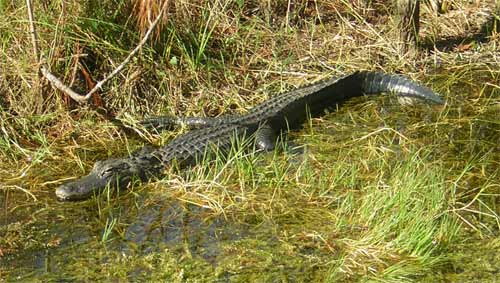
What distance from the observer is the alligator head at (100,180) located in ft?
16.1

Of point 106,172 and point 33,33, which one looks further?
point 33,33

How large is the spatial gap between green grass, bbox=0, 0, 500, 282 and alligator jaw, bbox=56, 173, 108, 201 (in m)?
0.07

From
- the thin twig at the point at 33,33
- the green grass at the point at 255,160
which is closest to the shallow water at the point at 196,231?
the green grass at the point at 255,160

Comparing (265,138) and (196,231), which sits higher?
(196,231)

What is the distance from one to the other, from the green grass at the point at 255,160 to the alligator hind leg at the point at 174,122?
0.32ft

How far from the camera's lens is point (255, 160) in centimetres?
513

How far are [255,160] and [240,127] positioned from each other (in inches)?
24.1

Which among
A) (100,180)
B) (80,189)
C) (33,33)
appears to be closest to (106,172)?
(100,180)

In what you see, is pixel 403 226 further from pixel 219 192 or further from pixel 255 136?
pixel 255 136

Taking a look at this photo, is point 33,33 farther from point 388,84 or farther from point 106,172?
point 388,84

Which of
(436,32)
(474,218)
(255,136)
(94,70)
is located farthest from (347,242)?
(436,32)

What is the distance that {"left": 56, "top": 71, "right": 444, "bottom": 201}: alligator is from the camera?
5.04 meters

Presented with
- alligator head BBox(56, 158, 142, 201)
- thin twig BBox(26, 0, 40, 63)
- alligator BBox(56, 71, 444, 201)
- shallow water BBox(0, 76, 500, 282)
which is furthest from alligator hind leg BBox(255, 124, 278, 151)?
thin twig BBox(26, 0, 40, 63)

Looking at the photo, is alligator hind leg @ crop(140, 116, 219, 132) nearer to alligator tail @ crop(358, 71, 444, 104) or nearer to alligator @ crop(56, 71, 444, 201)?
alligator @ crop(56, 71, 444, 201)
